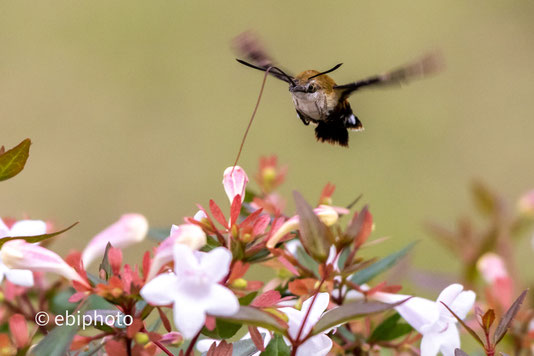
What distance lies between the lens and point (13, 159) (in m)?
0.77

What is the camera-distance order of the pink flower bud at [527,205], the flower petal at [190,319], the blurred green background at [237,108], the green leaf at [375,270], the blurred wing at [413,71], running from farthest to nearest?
the blurred green background at [237,108], the pink flower bud at [527,205], the green leaf at [375,270], the blurred wing at [413,71], the flower petal at [190,319]

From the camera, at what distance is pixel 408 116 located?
4.85 m

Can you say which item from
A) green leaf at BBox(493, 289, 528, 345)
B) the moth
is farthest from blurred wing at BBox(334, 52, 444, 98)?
green leaf at BBox(493, 289, 528, 345)

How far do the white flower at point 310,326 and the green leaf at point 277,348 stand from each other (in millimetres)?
16

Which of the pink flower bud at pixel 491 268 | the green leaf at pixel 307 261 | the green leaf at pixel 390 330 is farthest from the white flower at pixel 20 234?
the pink flower bud at pixel 491 268

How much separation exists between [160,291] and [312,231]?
0.58 feet

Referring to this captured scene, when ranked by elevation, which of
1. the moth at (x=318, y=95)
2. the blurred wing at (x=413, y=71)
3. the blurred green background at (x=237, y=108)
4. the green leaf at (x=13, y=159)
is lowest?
the blurred green background at (x=237, y=108)

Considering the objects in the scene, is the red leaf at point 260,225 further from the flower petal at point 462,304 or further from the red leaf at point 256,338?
the flower petal at point 462,304

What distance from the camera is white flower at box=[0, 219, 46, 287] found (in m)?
0.76

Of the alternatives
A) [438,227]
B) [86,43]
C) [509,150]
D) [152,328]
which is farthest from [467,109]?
[152,328]

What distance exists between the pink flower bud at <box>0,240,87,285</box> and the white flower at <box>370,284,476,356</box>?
34cm

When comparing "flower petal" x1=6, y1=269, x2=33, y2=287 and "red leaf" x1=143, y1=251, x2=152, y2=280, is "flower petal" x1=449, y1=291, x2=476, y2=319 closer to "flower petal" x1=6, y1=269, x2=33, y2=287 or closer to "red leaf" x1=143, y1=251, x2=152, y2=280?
"red leaf" x1=143, y1=251, x2=152, y2=280

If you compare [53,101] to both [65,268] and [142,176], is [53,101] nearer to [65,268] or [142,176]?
[142,176]

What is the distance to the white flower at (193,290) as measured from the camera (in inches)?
23.0
